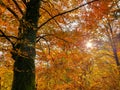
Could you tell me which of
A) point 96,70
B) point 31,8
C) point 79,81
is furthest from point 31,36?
point 96,70

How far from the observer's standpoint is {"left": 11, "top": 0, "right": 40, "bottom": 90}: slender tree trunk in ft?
19.1

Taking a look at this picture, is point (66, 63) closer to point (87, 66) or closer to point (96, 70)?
point (87, 66)

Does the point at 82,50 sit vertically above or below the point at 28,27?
below

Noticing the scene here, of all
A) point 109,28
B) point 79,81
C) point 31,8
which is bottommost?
point 79,81

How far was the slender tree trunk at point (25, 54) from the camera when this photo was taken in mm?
5829

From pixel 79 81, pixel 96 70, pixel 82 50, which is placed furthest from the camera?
pixel 96 70

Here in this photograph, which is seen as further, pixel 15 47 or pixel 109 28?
pixel 109 28

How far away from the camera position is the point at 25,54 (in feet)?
19.0

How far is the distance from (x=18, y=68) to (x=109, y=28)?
11.8 meters

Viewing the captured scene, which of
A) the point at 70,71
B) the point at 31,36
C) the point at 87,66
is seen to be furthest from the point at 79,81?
the point at 31,36

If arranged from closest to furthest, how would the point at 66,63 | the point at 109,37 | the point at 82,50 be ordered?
the point at 82,50 → the point at 66,63 → the point at 109,37

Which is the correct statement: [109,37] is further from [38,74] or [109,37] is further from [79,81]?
[38,74]

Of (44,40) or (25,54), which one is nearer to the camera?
(25,54)

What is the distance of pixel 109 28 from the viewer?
53.7 ft
